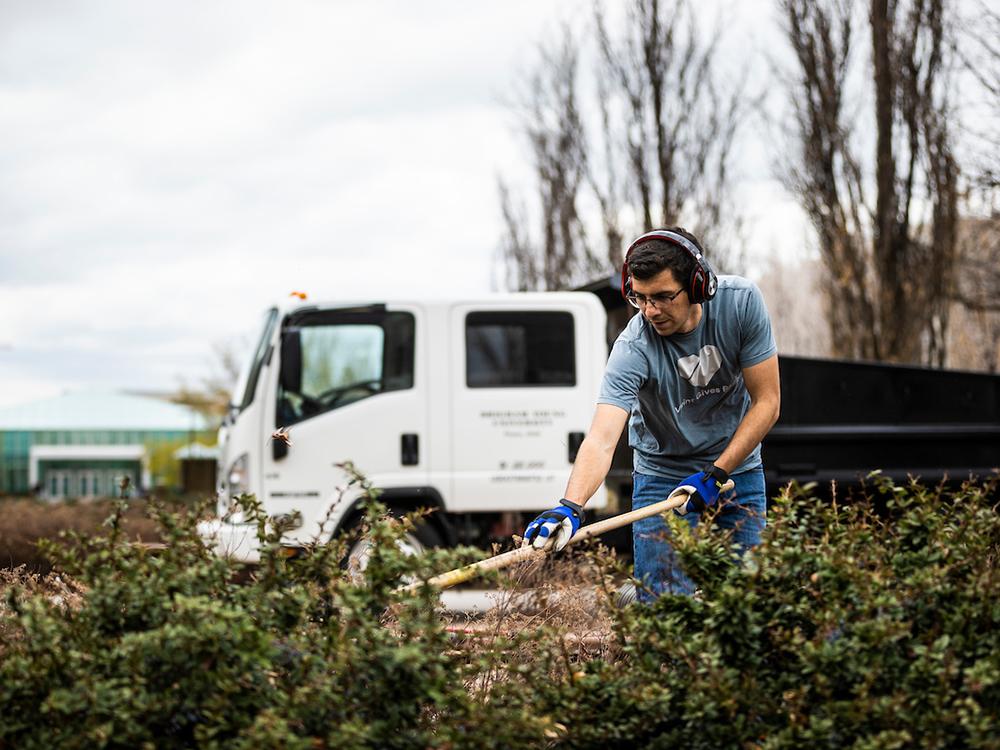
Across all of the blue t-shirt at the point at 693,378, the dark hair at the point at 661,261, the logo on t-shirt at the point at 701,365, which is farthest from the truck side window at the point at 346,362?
the dark hair at the point at 661,261

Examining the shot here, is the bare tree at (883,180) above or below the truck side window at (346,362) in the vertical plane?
above

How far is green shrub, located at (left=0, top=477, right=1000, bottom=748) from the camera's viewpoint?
2.22m

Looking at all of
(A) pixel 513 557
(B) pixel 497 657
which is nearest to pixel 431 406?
(A) pixel 513 557

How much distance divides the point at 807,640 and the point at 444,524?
578 centimetres

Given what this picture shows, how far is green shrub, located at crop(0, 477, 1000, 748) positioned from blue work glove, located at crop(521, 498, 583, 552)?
517 mm

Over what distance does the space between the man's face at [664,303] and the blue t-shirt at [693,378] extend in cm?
11

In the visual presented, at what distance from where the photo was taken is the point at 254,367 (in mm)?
8523

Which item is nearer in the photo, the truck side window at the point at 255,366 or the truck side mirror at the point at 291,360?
the truck side mirror at the point at 291,360

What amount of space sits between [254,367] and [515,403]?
6.23 ft

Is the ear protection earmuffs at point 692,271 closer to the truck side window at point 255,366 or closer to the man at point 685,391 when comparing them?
the man at point 685,391

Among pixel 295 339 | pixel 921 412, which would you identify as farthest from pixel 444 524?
pixel 921 412

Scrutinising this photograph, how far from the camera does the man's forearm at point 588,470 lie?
11.3 ft

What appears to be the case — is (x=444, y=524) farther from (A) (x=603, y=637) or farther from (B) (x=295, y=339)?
(A) (x=603, y=637)

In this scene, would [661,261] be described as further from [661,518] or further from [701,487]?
[661,518]
